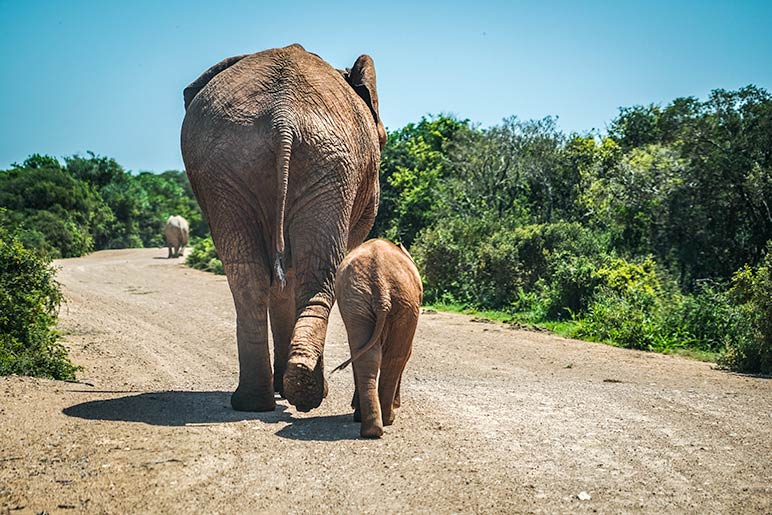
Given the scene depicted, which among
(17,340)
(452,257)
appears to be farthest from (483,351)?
(452,257)

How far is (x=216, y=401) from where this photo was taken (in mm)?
7781

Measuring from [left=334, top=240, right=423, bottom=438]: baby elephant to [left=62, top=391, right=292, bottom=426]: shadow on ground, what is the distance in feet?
3.38

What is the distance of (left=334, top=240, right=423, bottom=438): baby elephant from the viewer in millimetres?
6309

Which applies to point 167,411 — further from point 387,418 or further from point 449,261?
point 449,261

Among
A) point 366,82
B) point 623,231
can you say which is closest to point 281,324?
point 366,82

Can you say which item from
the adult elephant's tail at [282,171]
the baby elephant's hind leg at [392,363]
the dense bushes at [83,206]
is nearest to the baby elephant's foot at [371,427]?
the baby elephant's hind leg at [392,363]

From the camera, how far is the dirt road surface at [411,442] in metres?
4.98

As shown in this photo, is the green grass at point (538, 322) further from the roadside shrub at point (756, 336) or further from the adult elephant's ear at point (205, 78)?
the adult elephant's ear at point (205, 78)

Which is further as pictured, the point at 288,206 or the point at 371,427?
the point at 288,206

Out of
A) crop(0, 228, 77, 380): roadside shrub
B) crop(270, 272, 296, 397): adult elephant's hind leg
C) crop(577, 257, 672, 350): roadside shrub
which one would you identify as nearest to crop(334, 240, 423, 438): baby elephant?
crop(270, 272, 296, 397): adult elephant's hind leg

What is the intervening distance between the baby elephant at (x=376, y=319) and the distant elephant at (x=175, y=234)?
29.3 m

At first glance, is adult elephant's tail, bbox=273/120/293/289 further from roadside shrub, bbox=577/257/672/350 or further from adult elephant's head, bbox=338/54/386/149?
roadside shrub, bbox=577/257/672/350

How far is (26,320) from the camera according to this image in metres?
9.21

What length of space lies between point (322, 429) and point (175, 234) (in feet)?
96.3
